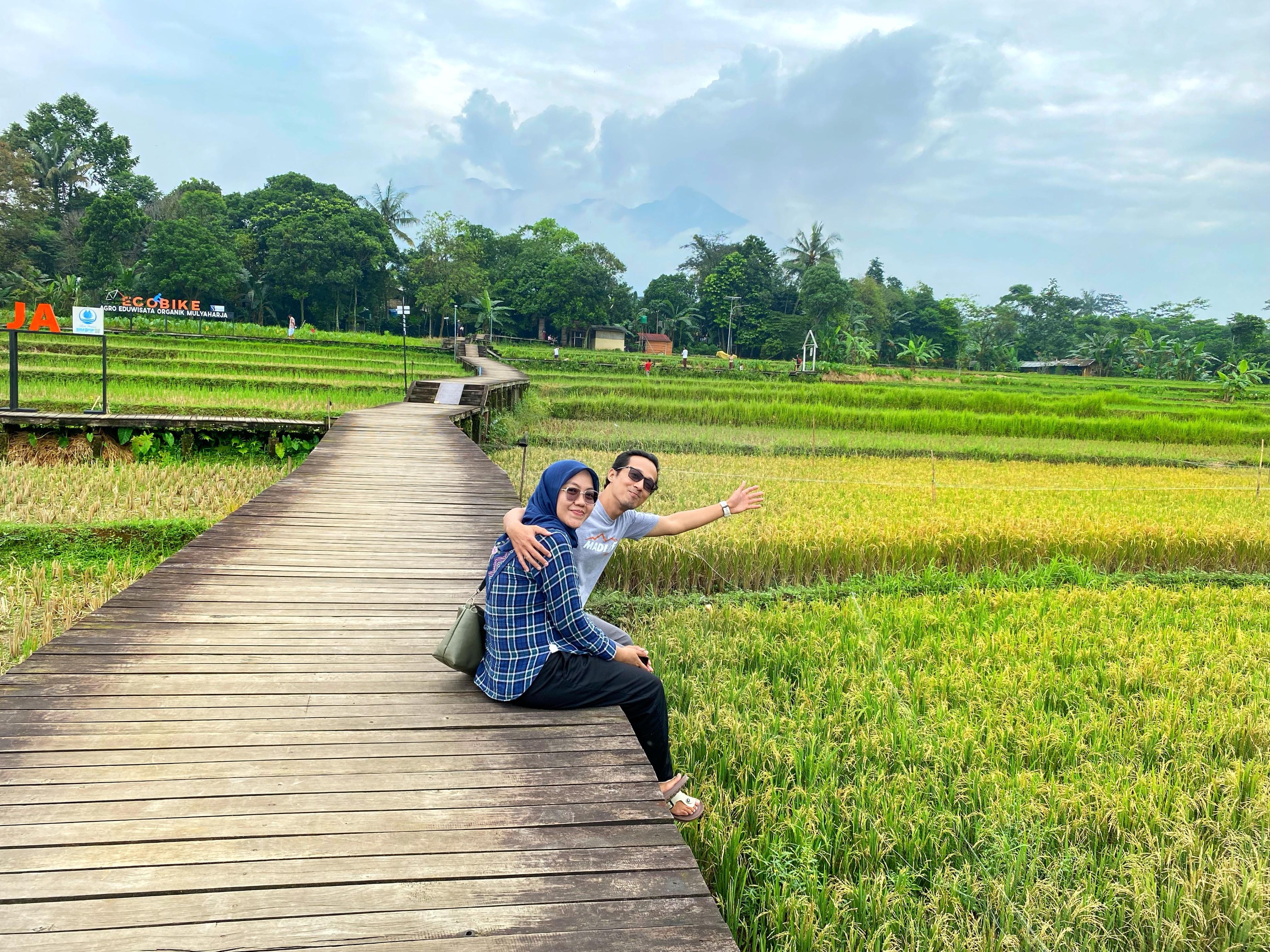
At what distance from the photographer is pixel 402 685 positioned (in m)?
3.05

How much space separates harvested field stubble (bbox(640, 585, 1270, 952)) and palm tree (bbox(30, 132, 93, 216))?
5996cm

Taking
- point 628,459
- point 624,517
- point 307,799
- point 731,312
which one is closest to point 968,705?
point 624,517

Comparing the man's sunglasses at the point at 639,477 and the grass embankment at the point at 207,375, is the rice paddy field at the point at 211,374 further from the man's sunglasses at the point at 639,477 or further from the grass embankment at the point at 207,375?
the man's sunglasses at the point at 639,477

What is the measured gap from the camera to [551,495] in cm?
276

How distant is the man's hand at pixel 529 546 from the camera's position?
2.64 meters

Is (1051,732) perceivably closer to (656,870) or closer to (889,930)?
(889,930)

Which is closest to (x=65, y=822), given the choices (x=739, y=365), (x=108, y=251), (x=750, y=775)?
(x=750, y=775)

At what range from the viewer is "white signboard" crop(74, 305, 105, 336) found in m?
10.3

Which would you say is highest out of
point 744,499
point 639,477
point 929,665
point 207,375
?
point 207,375

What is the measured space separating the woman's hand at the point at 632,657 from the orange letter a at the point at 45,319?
9931 mm

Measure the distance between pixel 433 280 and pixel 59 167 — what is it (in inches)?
1109

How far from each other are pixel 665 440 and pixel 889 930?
11.3 metres

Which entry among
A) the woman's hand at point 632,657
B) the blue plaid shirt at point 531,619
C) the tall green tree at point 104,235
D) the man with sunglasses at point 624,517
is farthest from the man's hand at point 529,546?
the tall green tree at point 104,235

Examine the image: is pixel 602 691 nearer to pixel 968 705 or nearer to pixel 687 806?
pixel 687 806
